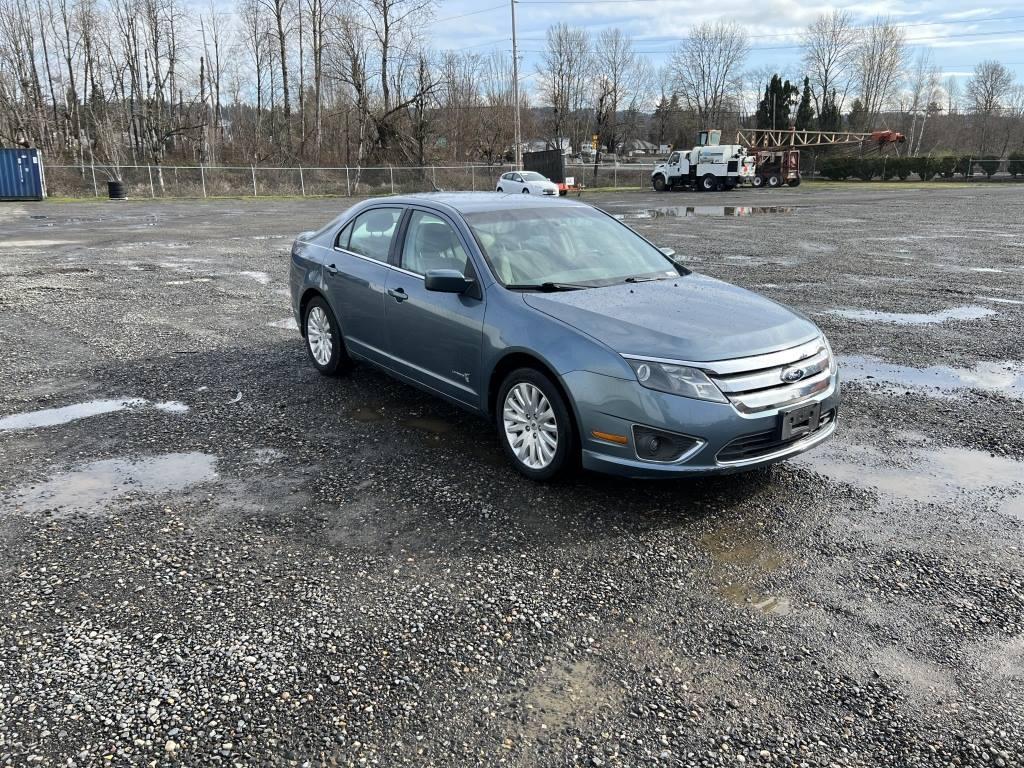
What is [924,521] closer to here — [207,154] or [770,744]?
[770,744]

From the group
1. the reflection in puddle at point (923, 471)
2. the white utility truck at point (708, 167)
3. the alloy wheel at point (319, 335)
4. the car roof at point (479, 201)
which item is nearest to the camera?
the reflection in puddle at point (923, 471)

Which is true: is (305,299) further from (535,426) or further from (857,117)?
(857,117)

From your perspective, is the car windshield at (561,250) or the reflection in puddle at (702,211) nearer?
the car windshield at (561,250)

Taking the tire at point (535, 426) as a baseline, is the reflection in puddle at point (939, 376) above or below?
below

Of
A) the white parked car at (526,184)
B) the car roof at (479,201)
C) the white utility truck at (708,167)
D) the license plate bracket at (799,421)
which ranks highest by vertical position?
the white utility truck at (708,167)

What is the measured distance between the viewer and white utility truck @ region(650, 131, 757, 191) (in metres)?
47.9

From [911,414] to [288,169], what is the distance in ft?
143

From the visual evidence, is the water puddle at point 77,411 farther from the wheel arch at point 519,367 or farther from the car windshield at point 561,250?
the car windshield at point 561,250

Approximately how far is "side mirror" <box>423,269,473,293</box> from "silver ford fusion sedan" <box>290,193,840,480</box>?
13mm

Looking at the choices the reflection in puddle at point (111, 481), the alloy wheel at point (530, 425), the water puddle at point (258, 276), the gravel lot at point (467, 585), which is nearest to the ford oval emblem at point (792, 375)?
the gravel lot at point (467, 585)

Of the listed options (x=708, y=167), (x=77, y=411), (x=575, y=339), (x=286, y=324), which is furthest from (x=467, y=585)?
(x=708, y=167)

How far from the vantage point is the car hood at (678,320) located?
421 centimetres

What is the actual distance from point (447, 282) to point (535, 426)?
1.07m

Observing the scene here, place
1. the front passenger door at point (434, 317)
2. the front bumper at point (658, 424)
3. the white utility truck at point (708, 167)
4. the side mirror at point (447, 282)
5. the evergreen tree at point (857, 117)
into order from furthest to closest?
the evergreen tree at point (857, 117)
the white utility truck at point (708, 167)
the front passenger door at point (434, 317)
the side mirror at point (447, 282)
the front bumper at point (658, 424)
